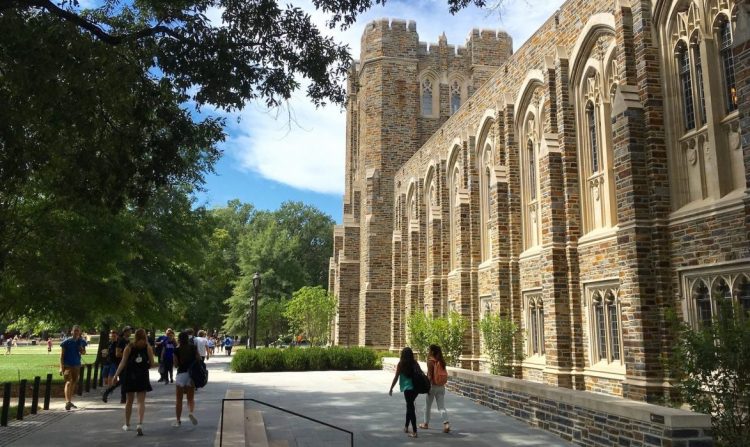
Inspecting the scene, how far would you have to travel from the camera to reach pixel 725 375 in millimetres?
6996

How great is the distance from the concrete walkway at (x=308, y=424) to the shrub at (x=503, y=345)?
2.29 metres

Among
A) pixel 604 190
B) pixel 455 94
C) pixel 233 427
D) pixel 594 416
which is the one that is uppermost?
pixel 455 94

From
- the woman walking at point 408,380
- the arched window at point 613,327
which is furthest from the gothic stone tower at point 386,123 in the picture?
the woman walking at point 408,380

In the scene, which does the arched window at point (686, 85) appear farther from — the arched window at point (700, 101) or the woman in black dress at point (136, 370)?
the woman in black dress at point (136, 370)

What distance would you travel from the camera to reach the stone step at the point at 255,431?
8.27 m

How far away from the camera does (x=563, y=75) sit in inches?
565

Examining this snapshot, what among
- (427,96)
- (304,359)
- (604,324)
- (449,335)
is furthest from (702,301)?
(427,96)

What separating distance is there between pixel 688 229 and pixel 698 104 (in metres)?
2.18

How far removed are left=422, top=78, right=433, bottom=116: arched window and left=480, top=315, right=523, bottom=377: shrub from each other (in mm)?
21009

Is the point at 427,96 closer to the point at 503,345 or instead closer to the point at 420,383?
the point at 503,345

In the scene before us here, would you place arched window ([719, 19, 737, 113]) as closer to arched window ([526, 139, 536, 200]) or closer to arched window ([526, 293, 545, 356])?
arched window ([526, 139, 536, 200])

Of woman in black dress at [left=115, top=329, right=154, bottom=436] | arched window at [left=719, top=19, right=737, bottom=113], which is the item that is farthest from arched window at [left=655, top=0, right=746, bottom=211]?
woman in black dress at [left=115, top=329, right=154, bottom=436]

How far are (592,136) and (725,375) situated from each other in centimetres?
788

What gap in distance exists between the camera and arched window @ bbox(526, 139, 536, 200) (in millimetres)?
17141
